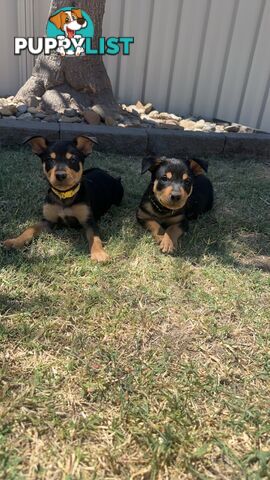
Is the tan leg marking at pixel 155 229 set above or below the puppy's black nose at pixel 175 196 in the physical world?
below

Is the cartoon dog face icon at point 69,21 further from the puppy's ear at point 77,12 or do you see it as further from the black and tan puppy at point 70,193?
the black and tan puppy at point 70,193

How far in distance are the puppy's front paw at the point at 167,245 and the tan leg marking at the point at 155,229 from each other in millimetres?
74

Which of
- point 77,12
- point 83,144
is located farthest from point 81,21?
point 83,144

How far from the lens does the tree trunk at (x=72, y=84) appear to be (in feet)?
20.6

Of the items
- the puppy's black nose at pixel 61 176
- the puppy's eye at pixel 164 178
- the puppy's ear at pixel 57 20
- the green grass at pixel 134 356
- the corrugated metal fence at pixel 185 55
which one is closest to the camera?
the green grass at pixel 134 356

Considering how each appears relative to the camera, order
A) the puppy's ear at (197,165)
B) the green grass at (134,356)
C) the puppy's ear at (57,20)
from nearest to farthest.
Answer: the green grass at (134,356), the puppy's ear at (197,165), the puppy's ear at (57,20)

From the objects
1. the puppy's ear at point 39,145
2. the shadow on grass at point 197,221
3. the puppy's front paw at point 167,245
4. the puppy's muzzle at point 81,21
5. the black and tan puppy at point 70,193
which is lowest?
the shadow on grass at point 197,221

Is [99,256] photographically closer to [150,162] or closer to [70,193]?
[70,193]

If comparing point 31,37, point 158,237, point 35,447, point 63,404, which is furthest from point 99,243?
point 31,37

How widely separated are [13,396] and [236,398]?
1.20m

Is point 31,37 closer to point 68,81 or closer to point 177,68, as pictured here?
point 68,81

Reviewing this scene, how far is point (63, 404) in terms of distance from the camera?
2.16 meters

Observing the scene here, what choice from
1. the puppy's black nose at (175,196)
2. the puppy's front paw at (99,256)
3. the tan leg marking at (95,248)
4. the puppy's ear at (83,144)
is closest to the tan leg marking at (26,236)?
the tan leg marking at (95,248)

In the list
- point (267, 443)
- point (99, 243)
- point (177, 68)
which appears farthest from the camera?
point (177, 68)
